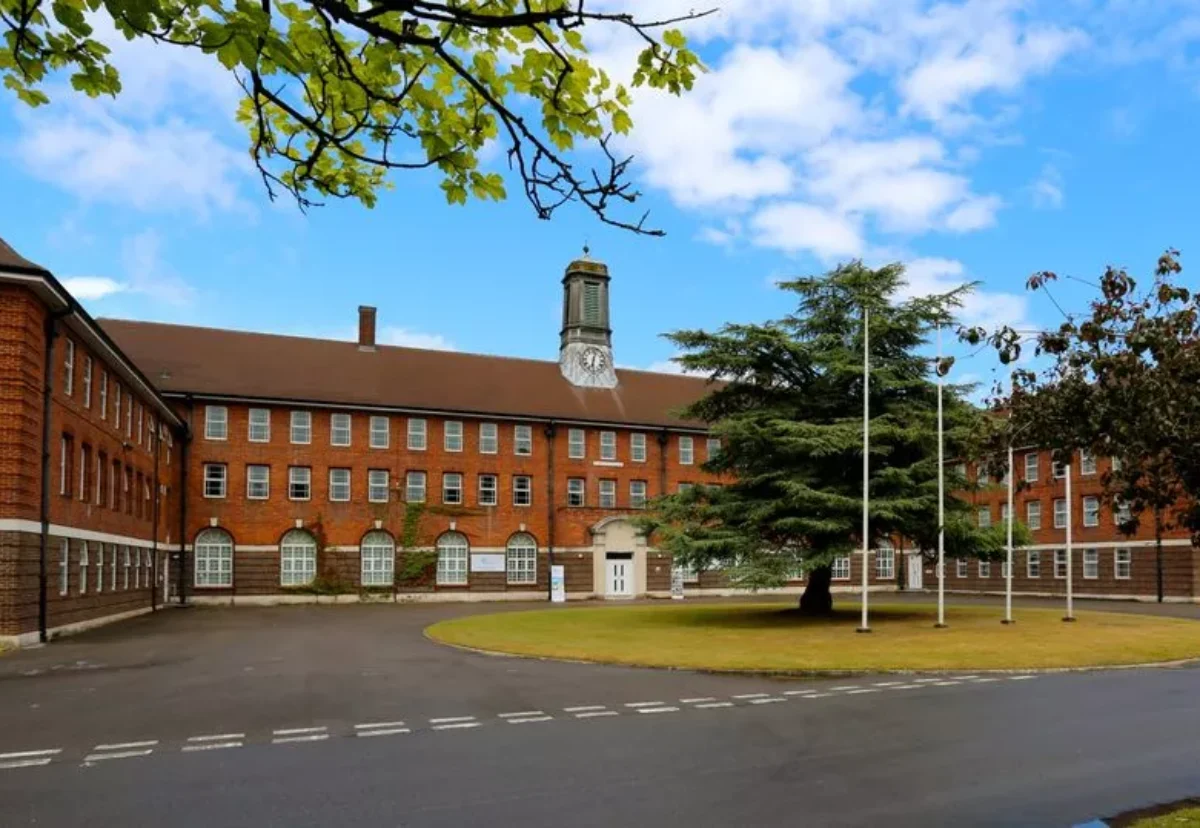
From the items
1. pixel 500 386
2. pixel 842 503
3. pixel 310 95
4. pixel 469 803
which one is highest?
pixel 500 386

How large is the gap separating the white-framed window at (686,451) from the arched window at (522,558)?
34.6 feet

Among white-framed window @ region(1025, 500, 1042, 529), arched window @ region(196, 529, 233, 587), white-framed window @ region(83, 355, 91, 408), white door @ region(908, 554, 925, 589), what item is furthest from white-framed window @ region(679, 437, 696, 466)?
white-framed window @ region(83, 355, 91, 408)

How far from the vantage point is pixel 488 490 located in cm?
5194

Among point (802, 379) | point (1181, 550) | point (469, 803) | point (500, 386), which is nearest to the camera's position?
point (469, 803)

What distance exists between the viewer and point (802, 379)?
1383 inches

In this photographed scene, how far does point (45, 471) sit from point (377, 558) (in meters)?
24.6

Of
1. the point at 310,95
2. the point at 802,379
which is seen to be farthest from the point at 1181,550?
the point at 310,95

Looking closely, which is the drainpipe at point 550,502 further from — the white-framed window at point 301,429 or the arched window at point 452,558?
Answer: the white-framed window at point 301,429

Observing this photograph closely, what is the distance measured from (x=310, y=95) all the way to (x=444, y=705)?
1090cm

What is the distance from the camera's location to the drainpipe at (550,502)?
172 ft

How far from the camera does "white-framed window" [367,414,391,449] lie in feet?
163

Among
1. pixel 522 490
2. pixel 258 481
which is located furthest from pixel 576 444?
Answer: pixel 258 481

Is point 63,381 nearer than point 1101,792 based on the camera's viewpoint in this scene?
No

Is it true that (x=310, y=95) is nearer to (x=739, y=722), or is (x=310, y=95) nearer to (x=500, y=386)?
(x=739, y=722)
